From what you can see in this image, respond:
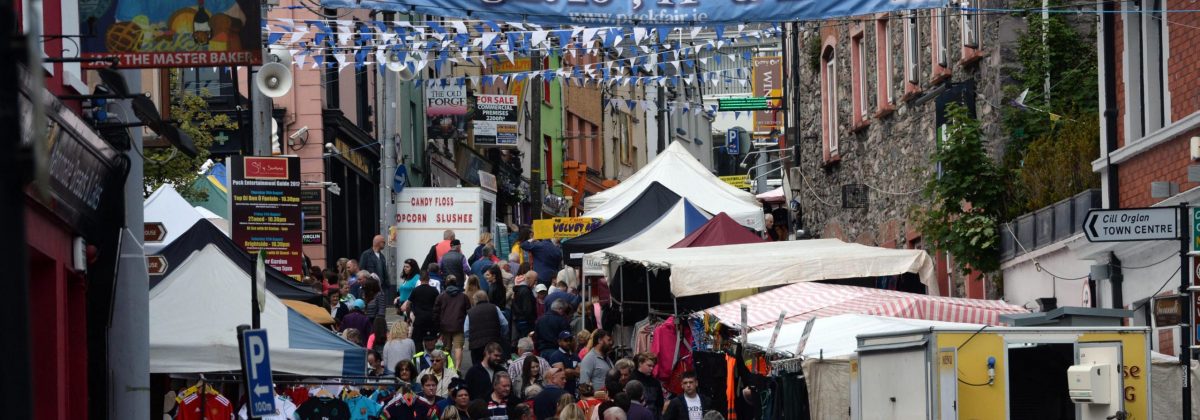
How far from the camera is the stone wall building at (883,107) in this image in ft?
73.3

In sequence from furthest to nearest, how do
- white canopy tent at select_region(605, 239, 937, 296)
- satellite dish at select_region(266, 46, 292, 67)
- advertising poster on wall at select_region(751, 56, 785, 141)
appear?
advertising poster on wall at select_region(751, 56, 785, 141), satellite dish at select_region(266, 46, 292, 67), white canopy tent at select_region(605, 239, 937, 296)

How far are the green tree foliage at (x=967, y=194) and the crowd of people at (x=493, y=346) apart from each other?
142 inches

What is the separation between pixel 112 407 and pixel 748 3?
5763mm

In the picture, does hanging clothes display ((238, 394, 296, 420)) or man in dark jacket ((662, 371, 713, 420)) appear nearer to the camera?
hanging clothes display ((238, 394, 296, 420))

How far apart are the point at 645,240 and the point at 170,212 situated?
33.5 ft

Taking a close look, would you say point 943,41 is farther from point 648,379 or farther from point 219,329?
point 219,329

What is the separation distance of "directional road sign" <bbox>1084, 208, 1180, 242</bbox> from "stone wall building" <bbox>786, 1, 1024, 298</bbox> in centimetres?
586

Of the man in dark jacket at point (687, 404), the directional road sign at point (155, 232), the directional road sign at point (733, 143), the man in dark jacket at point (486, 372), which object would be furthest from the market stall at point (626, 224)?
the directional road sign at point (733, 143)

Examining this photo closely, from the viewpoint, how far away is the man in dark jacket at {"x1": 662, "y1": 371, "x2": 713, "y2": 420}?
1814 centimetres

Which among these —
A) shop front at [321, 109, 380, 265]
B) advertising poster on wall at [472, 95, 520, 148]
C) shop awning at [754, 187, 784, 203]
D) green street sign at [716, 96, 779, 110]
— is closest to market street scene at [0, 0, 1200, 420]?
shop front at [321, 109, 380, 265]

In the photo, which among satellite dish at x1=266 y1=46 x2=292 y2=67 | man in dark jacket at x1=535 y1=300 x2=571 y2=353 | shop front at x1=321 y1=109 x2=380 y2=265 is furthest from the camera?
shop front at x1=321 y1=109 x2=380 y2=265

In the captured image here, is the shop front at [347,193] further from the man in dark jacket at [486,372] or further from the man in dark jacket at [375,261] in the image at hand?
the man in dark jacket at [486,372]

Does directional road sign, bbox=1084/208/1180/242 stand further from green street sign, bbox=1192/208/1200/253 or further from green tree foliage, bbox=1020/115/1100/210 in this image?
green tree foliage, bbox=1020/115/1100/210

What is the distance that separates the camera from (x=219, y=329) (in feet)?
50.6
